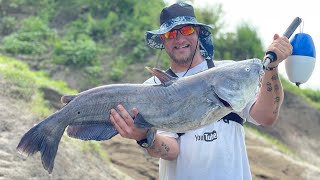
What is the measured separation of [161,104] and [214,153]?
0.70 metres

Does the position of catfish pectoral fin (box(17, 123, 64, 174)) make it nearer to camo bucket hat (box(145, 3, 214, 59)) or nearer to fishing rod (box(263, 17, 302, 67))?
camo bucket hat (box(145, 3, 214, 59))

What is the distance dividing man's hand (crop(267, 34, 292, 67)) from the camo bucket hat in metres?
0.95

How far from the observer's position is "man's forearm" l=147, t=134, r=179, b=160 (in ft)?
15.6

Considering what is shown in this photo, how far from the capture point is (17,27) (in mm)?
16562

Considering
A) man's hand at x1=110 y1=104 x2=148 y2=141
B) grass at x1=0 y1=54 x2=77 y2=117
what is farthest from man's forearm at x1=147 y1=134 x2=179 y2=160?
grass at x1=0 y1=54 x2=77 y2=117

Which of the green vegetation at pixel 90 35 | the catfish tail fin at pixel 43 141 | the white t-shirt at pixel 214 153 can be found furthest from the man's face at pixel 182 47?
the green vegetation at pixel 90 35

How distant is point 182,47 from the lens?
16.4ft

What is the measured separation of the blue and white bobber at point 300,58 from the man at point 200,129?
0.83 feet

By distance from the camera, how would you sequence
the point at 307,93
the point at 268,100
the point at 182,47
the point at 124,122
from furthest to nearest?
the point at 307,93 < the point at 182,47 < the point at 268,100 < the point at 124,122

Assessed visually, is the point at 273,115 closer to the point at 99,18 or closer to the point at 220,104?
the point at 220,104

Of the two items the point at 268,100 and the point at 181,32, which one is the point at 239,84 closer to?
the point at 268,100

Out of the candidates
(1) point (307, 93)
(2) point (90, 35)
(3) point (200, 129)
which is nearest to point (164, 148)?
(3) point (200, 129)

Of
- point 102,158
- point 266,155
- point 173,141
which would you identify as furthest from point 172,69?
point 266,155

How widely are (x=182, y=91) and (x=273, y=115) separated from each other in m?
0.81
